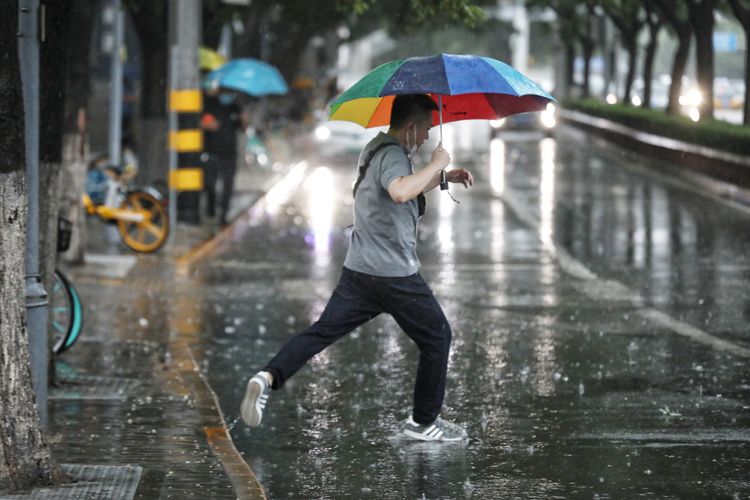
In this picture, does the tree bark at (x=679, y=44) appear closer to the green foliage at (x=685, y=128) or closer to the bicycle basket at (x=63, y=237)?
the green foliage at (x=685, y=128)

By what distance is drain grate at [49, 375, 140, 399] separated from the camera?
30.5 ft

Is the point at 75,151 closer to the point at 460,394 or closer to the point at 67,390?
the point at 67,390

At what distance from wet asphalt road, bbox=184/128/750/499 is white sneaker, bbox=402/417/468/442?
0.08 metres

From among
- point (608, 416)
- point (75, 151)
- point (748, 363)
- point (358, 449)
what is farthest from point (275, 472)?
point (75, 151)

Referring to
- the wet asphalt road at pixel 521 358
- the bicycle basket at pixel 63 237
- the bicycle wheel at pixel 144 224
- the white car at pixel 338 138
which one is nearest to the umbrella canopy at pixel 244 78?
the wet asphalt road at pixel 521 358

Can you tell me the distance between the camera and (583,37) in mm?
63000

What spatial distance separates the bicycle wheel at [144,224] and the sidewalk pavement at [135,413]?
248 centimetres

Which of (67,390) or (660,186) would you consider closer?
(67,390)

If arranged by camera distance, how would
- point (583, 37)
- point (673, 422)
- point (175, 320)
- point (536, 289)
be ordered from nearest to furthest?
point (673, 422)
point (175, 320)
point (536, 289)
point (583, 37)

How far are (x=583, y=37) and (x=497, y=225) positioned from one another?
4394cm

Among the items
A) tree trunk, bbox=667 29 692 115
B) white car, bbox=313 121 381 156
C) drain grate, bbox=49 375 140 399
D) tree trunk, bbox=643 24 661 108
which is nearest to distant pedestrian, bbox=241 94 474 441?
drain grate, bbox=49 375 140 399

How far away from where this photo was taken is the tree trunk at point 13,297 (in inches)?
254

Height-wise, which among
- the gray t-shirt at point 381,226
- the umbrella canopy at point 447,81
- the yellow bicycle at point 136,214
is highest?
the umbrella canopy at point 447,81

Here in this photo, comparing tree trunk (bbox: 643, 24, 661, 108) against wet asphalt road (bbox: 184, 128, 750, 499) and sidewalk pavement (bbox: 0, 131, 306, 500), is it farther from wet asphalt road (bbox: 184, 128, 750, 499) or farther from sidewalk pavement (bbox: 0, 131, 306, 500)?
sidewalk pavement (bbox: 0, 131, 306, 500)
